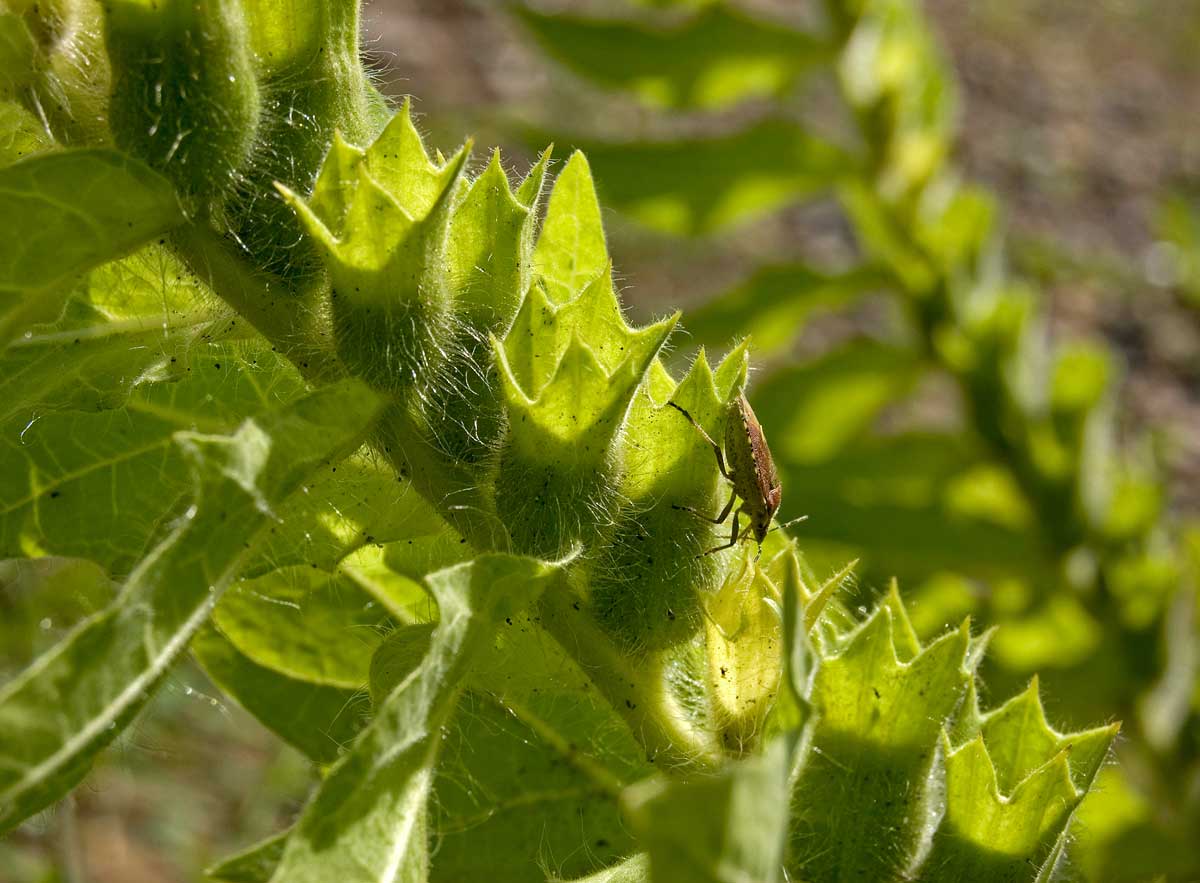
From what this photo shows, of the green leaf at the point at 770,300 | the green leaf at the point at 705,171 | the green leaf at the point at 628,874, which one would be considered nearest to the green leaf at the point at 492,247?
the green leaf at the point at 628,874

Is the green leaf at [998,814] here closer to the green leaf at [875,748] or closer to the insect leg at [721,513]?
the green leaf at [875,748]

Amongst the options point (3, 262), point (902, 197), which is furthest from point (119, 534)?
point (902, 197)

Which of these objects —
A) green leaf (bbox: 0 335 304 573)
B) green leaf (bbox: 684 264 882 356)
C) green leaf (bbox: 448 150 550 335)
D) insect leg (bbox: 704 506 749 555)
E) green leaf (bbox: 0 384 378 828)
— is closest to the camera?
green leaf (bbox: 0 384 378 828)

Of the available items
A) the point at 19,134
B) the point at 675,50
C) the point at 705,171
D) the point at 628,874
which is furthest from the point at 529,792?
the point at 675,50

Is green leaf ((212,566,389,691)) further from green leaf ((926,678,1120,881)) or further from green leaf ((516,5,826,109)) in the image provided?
green leaf ((516,5,826,109))

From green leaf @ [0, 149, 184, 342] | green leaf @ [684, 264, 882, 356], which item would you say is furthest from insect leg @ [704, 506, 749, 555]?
green leaf @ [684, 264, 882, 356]

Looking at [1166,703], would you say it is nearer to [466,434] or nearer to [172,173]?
[466,434]

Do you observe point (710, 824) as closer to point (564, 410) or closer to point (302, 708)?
point (564, 410)
